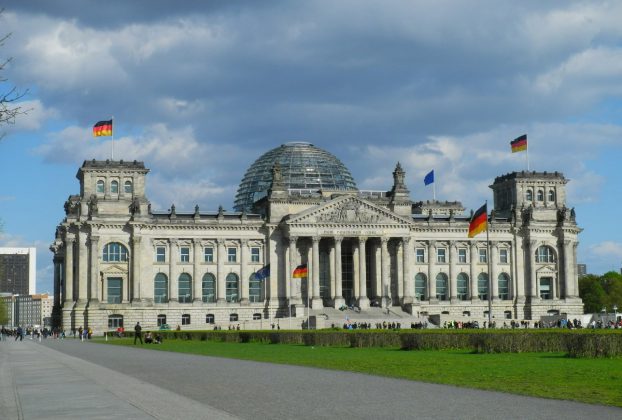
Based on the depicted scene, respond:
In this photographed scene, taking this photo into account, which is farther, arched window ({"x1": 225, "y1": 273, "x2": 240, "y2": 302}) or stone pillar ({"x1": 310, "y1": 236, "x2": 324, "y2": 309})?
arched window ({"x1": 225, "y1": 273, "x2": 240, "y2": 302})

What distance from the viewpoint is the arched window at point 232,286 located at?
134375mm

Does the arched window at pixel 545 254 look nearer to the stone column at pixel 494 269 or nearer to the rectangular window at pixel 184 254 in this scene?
the stone column at pixel 494 269

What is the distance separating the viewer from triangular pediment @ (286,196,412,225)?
132125 millimetres

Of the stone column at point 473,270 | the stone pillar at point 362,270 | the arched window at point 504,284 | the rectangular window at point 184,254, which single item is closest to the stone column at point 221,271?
the rectangular window at point 184,254

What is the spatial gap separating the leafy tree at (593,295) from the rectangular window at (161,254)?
278ft

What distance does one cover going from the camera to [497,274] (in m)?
144

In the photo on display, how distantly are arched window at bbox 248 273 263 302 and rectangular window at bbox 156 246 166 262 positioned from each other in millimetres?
12597

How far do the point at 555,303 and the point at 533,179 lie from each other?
65.0 feet

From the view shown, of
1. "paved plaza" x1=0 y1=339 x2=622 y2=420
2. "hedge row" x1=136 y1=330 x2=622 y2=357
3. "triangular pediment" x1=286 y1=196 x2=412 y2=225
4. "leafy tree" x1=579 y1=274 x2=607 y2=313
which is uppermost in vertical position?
"triangular pediment" x1=286 y1=196 x2=412 y2=225

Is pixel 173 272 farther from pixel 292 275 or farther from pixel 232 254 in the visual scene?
pixel 292 275

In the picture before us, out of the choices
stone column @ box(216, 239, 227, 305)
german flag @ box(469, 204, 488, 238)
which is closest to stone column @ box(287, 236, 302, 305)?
stone column @ box(216, 239, 227, 305)

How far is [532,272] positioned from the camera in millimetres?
144250

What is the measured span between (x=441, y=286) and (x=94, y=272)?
51451 millimetres

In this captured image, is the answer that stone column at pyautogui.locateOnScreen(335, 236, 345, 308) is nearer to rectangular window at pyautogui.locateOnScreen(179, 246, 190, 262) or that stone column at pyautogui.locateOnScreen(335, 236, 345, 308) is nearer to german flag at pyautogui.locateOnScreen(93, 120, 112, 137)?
rectangular window at pyautogui.locateOnScreen(179, 246, 190, 262)
